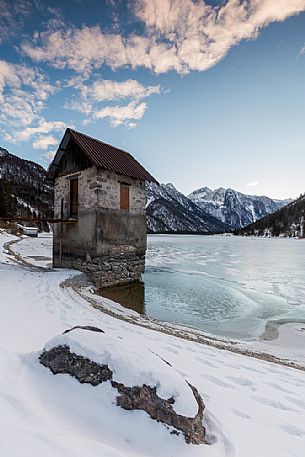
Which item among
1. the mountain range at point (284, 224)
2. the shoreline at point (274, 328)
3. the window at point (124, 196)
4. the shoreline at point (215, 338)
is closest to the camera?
the shoreline at point (215, 338)

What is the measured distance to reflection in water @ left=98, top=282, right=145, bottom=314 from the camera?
35.8ft

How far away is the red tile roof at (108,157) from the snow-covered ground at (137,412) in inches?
377

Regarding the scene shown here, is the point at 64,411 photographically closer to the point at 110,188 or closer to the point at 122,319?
the point at 122,319

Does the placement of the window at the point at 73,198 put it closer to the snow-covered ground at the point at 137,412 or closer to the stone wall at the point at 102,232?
the stone wall at the point at 102,232

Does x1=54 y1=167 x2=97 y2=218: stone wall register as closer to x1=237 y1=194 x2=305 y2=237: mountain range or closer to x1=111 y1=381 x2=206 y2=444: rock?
x1=111 y1=381 x2=206 y2=444: rock

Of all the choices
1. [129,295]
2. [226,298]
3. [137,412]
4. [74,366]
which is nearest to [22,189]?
[129,295]

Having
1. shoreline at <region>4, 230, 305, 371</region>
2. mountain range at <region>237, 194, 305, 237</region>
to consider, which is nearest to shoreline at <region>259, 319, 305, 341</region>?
shoreline at <region>4, 230, 305, 371</region>

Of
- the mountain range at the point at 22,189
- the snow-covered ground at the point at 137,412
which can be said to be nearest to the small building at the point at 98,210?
the snow-covered ground at the point at 137,412

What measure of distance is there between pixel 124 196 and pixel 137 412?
1292 cm

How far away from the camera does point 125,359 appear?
10.4 ft

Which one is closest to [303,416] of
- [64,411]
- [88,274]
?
[64,411]

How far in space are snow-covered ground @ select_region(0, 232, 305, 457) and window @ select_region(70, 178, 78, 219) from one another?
951 centimetres

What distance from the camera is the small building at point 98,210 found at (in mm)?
13641

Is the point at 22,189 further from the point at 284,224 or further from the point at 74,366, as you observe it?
the point at 74,366
